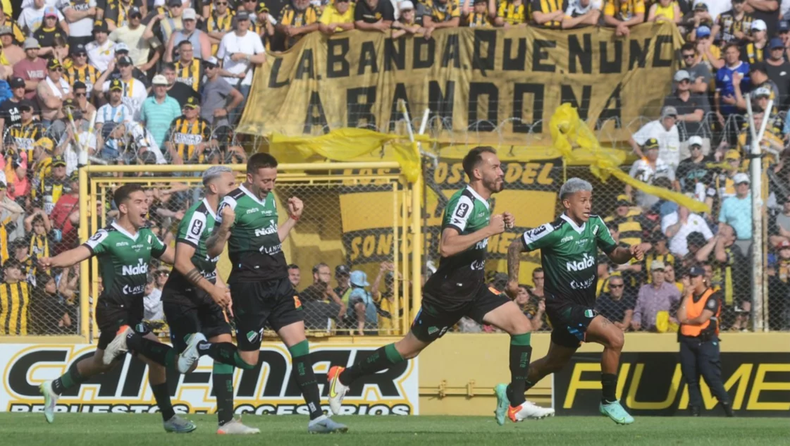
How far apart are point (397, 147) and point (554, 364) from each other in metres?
4.47

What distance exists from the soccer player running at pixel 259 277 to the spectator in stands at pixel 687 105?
8143 millimetres

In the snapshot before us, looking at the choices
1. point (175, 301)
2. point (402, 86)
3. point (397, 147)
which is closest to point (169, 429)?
point (175, 301)

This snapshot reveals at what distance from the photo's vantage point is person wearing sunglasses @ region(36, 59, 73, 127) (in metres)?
18.0

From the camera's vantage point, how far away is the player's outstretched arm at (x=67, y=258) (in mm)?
9688

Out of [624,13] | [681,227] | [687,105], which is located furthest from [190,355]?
[624,13]

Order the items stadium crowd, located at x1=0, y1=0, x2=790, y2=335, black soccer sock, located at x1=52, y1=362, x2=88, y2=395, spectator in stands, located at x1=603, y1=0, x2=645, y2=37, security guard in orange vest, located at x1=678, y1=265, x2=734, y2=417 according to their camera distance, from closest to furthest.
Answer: black soccer sock, located at x1=52, y1=362, x2=88, y2=395 < security guard in orange vest, located at x1=678, y1=265, x2=734, y2=417 < stadium crowd, located at x1=0, y1=0, x2=790, y2=335 < spectator in stands, located at x1=603, y1=0, x2=645, y2=37

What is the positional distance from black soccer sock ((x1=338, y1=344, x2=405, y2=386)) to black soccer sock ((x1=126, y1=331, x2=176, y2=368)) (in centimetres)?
151

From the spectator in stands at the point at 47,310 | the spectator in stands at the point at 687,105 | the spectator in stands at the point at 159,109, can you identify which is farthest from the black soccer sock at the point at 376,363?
the spectator in stands at the point at 159,109

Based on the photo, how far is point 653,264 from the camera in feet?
46.2

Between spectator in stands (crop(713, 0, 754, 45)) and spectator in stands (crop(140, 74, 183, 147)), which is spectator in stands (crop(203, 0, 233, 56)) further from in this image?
spectator in stands (crop(713, 0, 754, 45))

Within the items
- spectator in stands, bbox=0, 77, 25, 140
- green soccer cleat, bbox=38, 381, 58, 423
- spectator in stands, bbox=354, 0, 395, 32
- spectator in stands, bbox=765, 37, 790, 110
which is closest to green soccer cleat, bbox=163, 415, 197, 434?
green soccer cleat, bbox=38, 381, 58, 423

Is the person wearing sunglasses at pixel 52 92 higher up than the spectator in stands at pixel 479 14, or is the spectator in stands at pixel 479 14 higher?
the spectator in stands at pixel 479 14

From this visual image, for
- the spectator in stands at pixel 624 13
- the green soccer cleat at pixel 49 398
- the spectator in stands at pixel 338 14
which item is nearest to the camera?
the green soccer cleat at pixel 49 398

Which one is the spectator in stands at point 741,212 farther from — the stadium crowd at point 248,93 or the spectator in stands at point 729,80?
the spectator in stands at point 729,80
